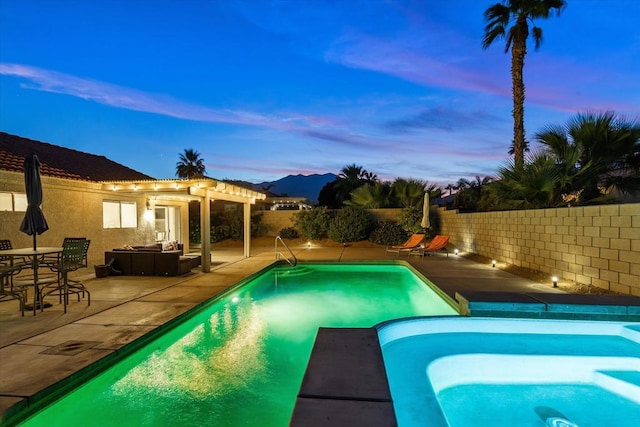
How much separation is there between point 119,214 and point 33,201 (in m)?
5.58

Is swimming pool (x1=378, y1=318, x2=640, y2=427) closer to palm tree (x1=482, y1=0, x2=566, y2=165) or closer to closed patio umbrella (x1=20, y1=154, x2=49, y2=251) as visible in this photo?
closed patio umbrella (x1=20, y1=154, x2=49, y2=251)

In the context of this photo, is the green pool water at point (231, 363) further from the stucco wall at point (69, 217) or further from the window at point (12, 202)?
the window at point (12, 202)

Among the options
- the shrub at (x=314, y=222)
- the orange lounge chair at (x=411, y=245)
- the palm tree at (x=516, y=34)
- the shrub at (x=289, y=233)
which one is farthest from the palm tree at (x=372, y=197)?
the palm tree at (x=516, y=34)

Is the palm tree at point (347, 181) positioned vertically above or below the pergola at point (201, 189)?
above

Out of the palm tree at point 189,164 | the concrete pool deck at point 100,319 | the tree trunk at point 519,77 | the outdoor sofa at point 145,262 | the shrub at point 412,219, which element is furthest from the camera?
the palm tree at point 189,164

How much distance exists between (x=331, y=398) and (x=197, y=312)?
13.4 feet

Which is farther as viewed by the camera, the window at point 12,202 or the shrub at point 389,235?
the shrub at point 389,235

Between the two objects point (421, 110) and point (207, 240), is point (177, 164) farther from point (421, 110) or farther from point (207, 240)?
point (207, 240)

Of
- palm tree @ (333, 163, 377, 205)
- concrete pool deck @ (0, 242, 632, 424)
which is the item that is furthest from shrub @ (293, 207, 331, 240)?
palm tree @ (333, 163, 377, 205)

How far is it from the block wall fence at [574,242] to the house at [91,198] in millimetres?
7976

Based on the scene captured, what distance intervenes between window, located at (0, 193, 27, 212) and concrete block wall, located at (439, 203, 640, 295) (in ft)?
39.4

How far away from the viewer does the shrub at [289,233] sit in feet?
58.0

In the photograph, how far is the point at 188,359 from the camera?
14.0ft

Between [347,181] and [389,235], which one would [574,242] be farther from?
[347,181]
